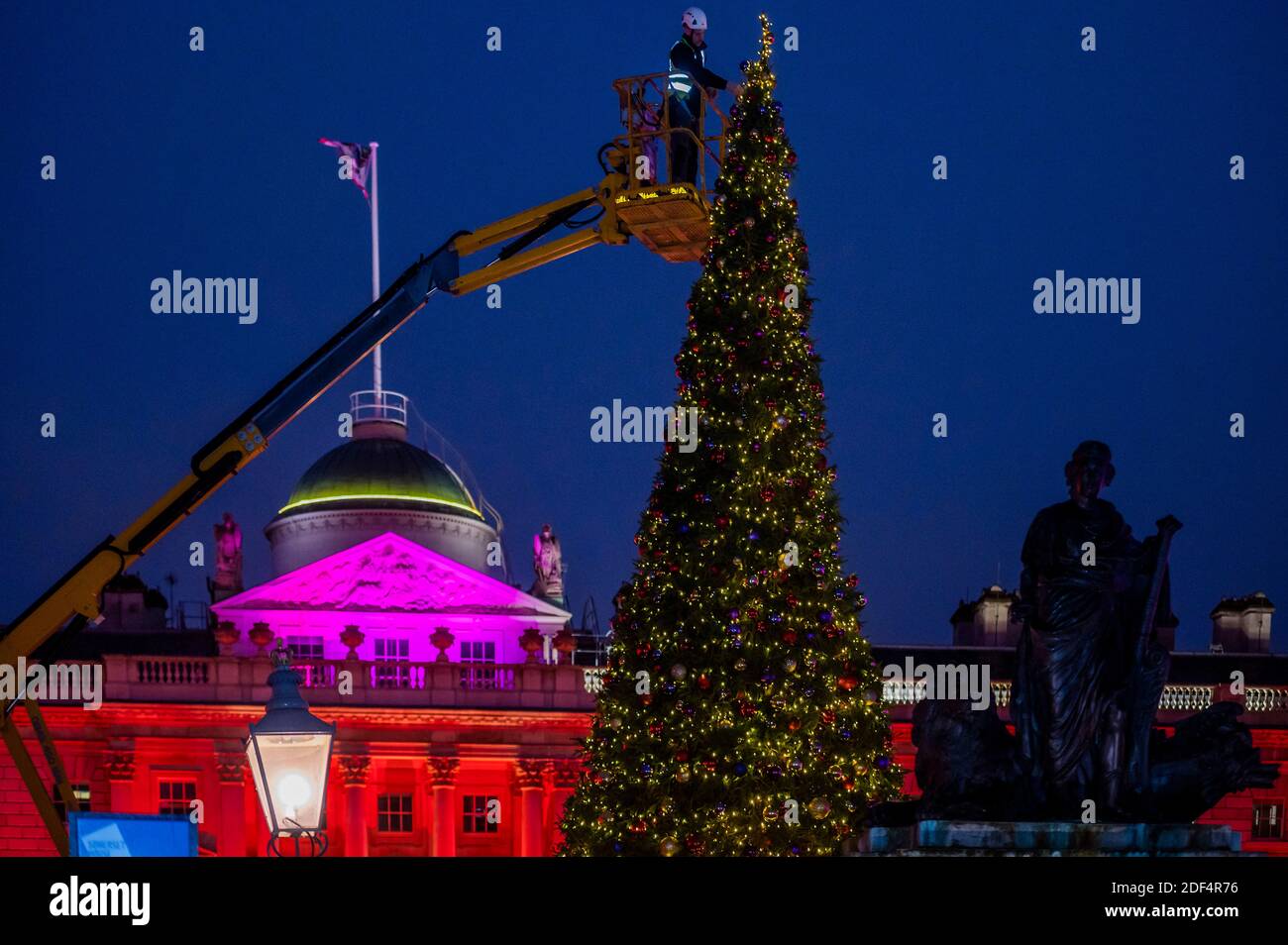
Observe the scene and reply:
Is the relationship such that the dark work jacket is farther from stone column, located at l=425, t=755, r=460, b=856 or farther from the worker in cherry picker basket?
stone column, located at l=425, t=755, r=460, b=856

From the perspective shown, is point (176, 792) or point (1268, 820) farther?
point (1268, 820)

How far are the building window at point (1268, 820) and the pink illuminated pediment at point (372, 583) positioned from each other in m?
22.6

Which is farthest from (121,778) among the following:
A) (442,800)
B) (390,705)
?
(442,800)

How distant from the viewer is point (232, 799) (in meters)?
57.8

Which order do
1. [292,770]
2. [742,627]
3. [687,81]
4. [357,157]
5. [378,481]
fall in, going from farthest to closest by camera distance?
[378,481] → [357,157] → [687,81] → [742,627] → [292,770]

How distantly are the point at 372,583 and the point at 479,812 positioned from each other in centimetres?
731

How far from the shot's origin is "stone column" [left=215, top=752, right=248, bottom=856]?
5691 cm

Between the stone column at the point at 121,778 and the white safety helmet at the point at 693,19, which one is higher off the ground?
the white safety helmet at the point at 693,19

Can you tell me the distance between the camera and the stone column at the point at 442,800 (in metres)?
59.8

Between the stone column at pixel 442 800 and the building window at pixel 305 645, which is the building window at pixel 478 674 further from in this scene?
the building window at pixel 305 645

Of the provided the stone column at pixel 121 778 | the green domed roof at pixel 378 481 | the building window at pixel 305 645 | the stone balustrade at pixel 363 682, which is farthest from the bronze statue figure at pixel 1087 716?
the green domed roof at pixel 378 481

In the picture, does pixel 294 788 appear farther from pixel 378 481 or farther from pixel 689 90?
pixel 378 481
